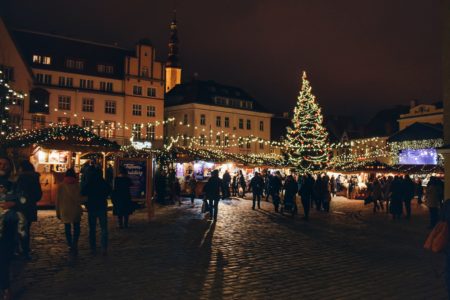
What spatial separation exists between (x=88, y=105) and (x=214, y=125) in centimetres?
1757

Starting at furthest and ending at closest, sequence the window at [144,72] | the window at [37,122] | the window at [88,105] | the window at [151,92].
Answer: the window at [151,92], the window at [144,72], the window at [88,105], the window at [37,122]

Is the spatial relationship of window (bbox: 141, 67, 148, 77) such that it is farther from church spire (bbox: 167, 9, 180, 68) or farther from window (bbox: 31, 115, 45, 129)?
church spire (bbox: 167, 9, 180, 68)

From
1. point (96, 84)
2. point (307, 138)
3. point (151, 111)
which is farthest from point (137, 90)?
point (307, 138)

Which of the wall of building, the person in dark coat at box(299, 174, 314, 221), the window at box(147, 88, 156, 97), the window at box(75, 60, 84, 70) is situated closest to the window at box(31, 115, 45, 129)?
the window at box(75, 60, 84, 70)

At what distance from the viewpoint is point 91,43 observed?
58.8 metres

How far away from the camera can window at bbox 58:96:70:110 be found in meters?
53.1

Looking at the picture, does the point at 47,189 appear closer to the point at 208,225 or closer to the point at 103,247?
the point at 208,225

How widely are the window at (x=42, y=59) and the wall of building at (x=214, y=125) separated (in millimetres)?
16916

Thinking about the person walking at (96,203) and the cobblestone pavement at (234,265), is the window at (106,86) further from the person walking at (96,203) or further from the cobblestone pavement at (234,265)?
the person walking at (96,203)

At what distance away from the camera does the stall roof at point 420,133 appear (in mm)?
52703

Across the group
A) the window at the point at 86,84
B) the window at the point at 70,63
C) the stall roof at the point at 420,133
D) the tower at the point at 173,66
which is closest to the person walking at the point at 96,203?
the window at the point at 86,84

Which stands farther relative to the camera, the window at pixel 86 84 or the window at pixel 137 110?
the window at pixel 137 110

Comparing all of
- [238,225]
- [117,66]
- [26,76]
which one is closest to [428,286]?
[238,225]

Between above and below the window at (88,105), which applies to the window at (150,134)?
below
